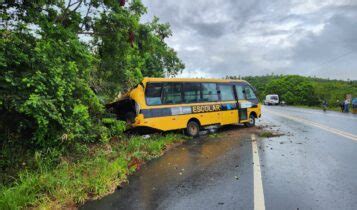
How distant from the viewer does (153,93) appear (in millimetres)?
11984

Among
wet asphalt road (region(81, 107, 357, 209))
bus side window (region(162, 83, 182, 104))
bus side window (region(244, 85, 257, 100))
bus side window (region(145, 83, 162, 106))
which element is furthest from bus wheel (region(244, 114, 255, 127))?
bus side window (region(145, 83, 162, 106))

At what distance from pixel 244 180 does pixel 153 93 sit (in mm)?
6498

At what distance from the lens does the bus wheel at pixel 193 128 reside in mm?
13492

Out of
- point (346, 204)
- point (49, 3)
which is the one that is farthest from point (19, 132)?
point (346, 204)

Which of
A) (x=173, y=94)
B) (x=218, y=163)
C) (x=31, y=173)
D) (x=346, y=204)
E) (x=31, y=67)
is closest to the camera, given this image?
(x=346, y=204)

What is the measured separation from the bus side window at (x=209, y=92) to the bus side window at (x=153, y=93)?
2.80 m

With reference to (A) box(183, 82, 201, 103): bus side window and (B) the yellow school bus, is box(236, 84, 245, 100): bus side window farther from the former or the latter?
(A) box(183, 82, 201, 103): bus side window

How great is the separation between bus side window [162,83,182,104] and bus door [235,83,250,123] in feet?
15.3

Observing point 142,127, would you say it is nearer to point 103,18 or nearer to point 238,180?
point 103,18

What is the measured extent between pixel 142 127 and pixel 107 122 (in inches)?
65.7

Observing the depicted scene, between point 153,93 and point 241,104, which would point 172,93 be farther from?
point 241,104

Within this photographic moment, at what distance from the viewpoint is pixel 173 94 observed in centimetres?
1279

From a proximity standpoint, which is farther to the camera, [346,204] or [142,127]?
[142,127]

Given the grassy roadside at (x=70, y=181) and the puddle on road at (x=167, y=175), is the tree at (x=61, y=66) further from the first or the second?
the puddle on road at (x=167, y=175)
